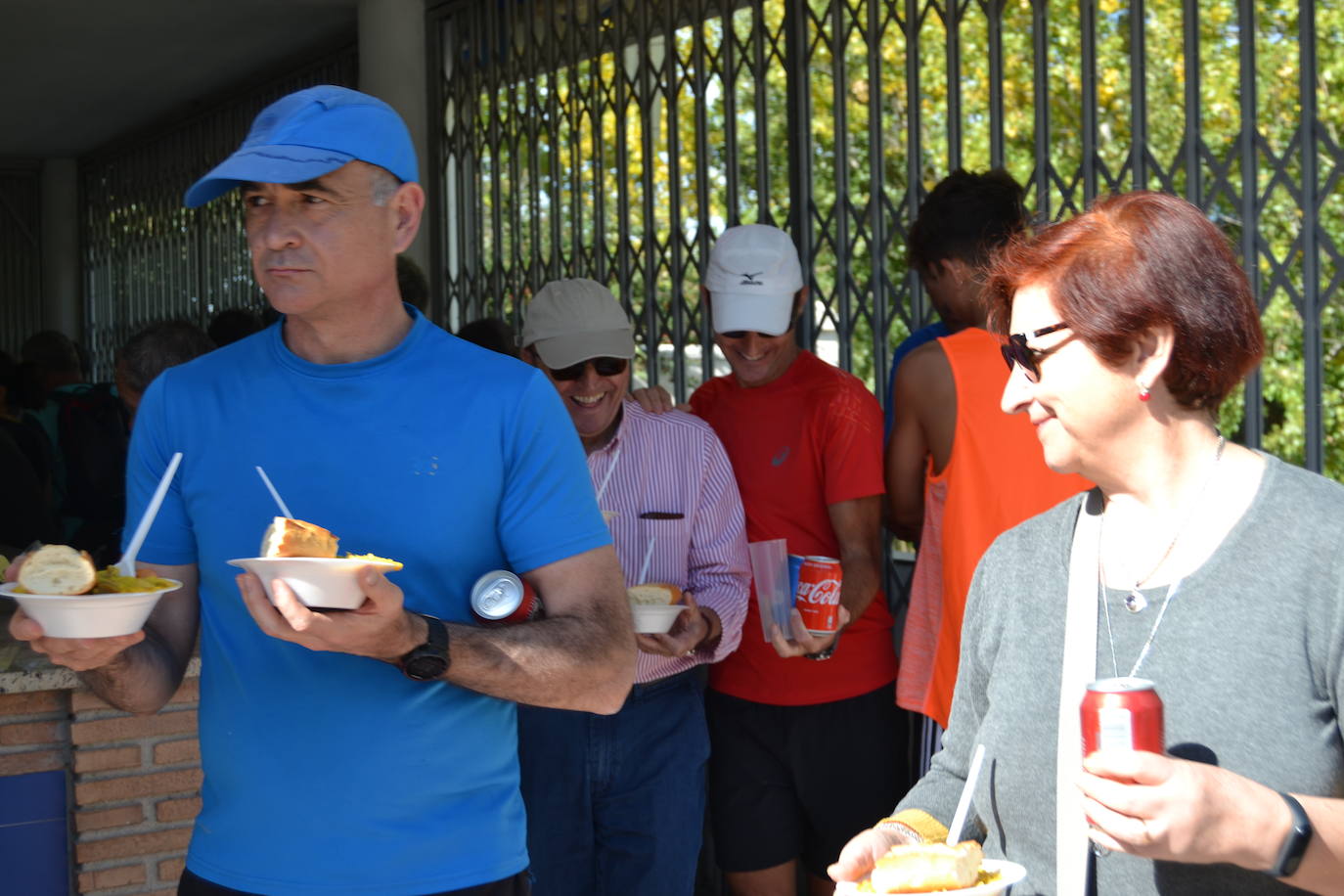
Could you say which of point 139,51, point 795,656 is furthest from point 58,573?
point 139,51

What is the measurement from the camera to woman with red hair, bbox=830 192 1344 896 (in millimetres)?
1386

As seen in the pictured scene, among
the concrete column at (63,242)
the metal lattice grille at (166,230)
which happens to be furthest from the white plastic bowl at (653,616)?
the concrete column at (63,242)

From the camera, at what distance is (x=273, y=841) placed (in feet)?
6.00

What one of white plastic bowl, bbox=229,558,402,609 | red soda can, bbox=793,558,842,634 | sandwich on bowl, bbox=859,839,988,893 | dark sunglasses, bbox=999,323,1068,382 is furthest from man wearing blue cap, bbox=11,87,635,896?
red soda can, bbox=793,558,842,634

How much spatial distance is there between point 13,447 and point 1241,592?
4292 millimetres

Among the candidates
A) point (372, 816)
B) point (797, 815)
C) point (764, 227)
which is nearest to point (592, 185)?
point (764, 227)

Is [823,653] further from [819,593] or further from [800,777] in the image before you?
[800,777]

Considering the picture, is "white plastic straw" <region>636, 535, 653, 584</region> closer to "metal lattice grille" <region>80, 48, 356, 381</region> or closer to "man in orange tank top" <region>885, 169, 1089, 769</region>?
"man in orange tank top" <region>885, 169, 1089, 769</region>

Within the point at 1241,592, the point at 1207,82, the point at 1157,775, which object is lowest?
the point at 1157,775

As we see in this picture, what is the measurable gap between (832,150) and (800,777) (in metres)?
2.59

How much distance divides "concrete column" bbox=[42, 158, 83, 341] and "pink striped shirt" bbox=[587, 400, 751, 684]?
10411 mm

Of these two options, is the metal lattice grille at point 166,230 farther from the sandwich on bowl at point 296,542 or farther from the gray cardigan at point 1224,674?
the gray cardigan at point 1224,674

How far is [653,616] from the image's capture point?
2832 millimetres

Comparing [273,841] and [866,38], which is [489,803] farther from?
[866,38]
